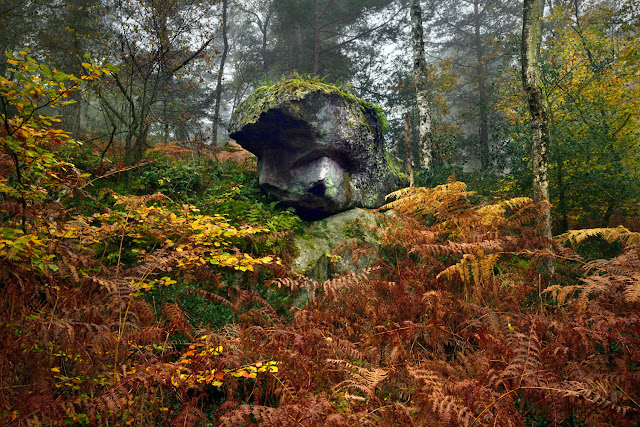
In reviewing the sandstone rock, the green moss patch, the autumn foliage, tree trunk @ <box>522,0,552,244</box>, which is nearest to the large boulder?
the green moss patch

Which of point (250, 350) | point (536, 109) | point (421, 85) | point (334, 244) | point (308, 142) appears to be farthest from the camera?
point (421, 85)

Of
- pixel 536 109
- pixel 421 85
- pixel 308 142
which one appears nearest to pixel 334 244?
pixel 308 142

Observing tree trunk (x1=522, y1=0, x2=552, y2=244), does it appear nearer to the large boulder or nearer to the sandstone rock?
the sandstone rock

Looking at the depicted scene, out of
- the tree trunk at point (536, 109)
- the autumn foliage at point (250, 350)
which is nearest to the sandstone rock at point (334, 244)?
the autumn foliage at point (250, 350)

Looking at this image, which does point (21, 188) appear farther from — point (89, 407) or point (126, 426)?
point (126, 426)

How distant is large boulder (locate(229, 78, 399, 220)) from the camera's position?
239 inches

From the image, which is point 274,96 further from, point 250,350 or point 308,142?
point 250,350

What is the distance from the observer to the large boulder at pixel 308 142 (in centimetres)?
607

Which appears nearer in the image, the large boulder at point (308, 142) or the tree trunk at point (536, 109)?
the tree trunk at point (536, 109)

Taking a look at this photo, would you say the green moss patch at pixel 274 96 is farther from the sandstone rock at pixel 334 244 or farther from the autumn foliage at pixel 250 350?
the autumn foliage at pixel 250 350

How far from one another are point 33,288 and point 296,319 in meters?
2.07

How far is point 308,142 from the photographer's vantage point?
636 centimetres

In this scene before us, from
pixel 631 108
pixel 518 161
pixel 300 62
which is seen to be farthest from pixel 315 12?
pixel 631 108

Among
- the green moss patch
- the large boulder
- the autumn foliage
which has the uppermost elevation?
the green moss patch
